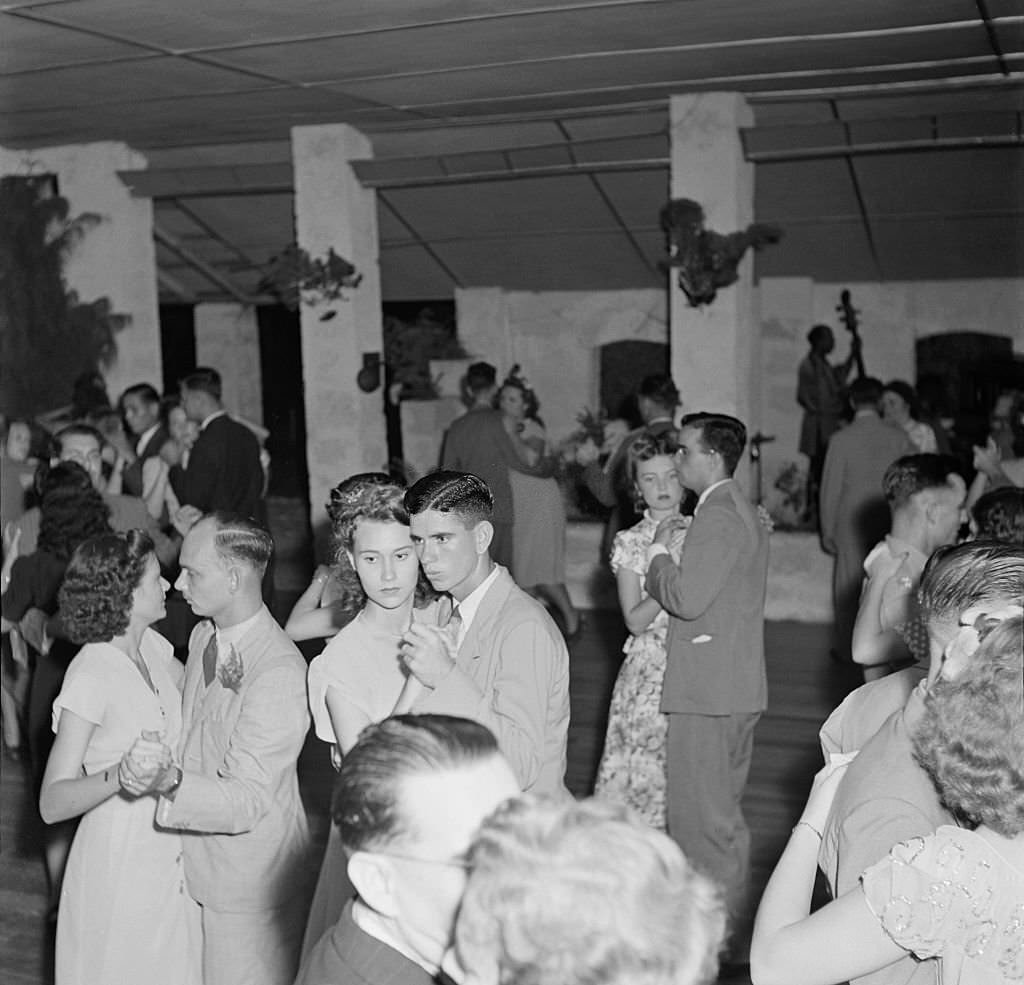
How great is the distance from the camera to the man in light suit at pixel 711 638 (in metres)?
3.56

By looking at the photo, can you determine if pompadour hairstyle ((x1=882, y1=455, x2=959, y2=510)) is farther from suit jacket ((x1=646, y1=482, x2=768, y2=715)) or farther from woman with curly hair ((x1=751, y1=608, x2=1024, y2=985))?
woman with curly hair ((x1=751, y1=608, x2=1024, y2=985))

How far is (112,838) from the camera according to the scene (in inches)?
101

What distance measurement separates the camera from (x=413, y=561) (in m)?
2.49

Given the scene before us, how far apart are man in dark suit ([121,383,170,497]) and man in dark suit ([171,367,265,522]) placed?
0.39m

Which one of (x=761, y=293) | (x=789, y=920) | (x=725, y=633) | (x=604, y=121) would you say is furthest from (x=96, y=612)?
(x=761, y=293)

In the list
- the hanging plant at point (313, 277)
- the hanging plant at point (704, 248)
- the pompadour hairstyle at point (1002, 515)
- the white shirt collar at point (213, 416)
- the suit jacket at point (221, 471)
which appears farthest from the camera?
the hanging plant at point (313, 277)

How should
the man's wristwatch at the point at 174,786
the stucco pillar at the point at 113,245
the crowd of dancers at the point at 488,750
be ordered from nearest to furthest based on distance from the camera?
1. the crowd of dancers at the point at 488,750
2. the man's wristwatch at the point at 174,786
3. the stucco pillar at the point at 113,245

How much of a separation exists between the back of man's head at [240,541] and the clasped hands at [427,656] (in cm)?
61

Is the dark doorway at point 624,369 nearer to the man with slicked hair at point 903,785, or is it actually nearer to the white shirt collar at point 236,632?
the white shirt collar at point 236,632

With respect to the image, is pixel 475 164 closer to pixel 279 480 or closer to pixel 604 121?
pixel 604 121

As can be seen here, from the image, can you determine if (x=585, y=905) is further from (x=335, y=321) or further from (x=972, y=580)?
(x=335, y=321)

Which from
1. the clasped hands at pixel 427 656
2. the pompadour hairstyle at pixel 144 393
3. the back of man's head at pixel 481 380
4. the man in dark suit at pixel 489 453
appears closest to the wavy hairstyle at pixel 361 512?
the clasped hands at pixel 427 656

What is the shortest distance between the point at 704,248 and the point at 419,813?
604 cm

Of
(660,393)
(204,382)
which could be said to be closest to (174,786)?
(204,382)
